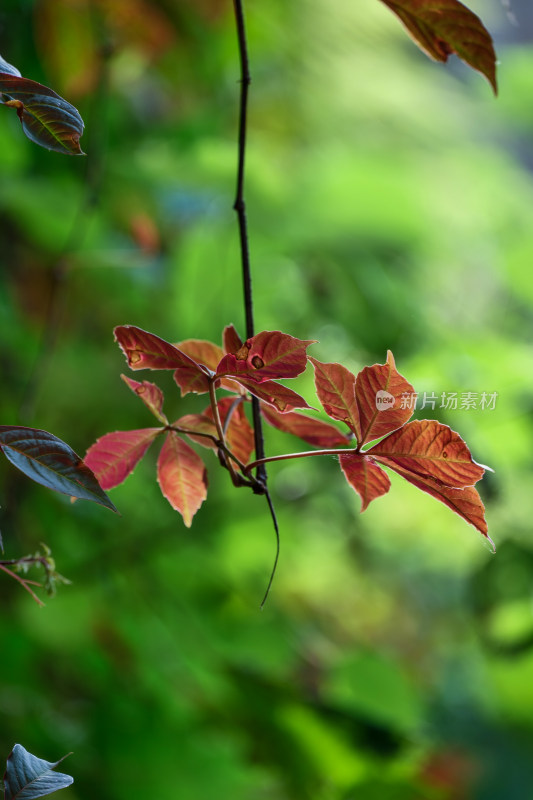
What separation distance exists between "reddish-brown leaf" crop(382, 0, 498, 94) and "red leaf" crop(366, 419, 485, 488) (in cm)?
11

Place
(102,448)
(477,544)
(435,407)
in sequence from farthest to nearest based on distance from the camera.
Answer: (477,544), (435,407), (102,448)

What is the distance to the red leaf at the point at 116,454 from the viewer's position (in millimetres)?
227

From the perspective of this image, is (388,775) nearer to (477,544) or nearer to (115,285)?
(477,544)

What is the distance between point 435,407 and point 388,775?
39 cm

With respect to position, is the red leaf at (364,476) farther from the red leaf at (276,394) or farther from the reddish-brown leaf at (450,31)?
the reddish-brown leaf at (450,31)

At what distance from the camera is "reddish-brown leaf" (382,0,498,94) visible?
0.79 feet

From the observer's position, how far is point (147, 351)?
20 centimetres

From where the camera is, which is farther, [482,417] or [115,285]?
[115,285]

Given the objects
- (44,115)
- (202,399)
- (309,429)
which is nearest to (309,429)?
(309,429)

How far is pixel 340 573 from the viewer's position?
136 centimetres

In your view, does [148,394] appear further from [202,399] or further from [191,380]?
[202,399]

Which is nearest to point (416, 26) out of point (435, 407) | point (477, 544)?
point (435, 407)

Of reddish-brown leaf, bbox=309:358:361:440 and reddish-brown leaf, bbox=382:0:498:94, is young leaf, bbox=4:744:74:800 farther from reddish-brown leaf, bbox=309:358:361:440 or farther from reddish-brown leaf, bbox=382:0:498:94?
reddish-brown leaf, bbox=382:0:498:94

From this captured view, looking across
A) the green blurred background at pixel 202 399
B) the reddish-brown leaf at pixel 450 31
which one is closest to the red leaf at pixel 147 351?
the reddish-brown leaf at pixel 450 31
